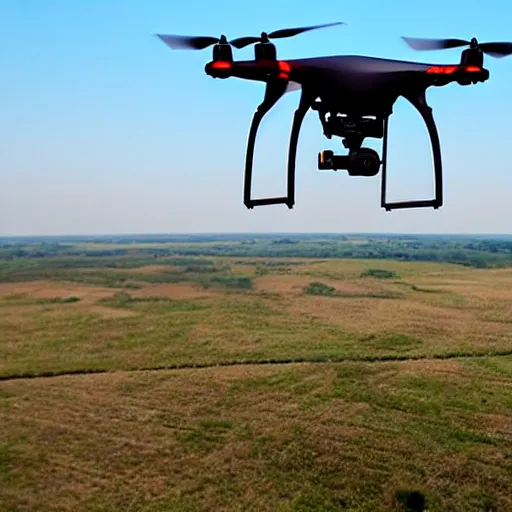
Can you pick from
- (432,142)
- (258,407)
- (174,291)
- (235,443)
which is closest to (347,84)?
(432,142)

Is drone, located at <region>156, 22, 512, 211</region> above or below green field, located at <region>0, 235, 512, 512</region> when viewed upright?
above

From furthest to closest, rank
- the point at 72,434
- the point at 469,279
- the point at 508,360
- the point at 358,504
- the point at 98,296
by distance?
the point at 469,279 → the point at 98,296 → the point at 508,360 → the point at 72,434 → the point at 358,504

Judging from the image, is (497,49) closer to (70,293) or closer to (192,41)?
(192,41)

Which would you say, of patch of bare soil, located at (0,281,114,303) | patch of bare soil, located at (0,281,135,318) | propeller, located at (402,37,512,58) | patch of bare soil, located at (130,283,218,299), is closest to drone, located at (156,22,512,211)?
propeller, located at (402,37,512,58)

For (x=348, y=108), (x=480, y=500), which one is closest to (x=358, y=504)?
(x=480, y=500)

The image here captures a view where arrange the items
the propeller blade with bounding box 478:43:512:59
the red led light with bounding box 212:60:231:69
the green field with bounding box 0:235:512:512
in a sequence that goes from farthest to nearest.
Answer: the green field with bounding box 0:235:512:512 < the propeller blade with bounding box 478:43:512:59 < the red led light with bounding box 212:60:231:69

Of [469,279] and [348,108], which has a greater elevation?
[348,108]

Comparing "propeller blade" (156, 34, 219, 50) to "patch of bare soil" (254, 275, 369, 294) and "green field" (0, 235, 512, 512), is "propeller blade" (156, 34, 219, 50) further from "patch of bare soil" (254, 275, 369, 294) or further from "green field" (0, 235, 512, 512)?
"patch of bare soil" (254, 275, 369, 294)

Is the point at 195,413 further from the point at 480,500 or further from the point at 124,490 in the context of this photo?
the point at 480,500
